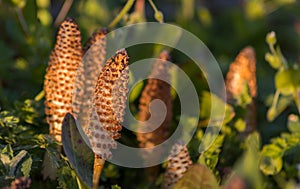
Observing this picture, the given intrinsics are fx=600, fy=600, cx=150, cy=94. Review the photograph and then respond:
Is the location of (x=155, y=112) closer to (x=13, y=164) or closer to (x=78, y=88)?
(x=78, y=88)

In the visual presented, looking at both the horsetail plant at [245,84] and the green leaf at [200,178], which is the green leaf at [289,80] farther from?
the green leaf at [200,178]

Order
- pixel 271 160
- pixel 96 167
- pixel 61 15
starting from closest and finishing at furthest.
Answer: pixel 96 167 → pixel 271 160 → pixel 61 15

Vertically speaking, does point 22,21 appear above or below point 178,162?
above

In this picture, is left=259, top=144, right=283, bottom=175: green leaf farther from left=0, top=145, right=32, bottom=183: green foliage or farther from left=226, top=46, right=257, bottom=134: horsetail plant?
left=0, top=145, right=32, bottom=183: green foliage

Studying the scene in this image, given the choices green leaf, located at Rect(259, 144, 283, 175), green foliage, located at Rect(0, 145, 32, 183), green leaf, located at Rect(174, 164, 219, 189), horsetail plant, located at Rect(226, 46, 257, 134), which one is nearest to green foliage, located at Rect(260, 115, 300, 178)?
green leaf, located at Rect(259, 144, 283, 175)

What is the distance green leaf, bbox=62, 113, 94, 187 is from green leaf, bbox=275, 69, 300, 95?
523 millimetres

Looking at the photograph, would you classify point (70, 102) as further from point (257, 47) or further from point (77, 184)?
point (257, 47)

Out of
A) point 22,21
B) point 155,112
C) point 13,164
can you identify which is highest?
point 22,21

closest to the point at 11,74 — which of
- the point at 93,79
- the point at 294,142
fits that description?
the point at 93,79

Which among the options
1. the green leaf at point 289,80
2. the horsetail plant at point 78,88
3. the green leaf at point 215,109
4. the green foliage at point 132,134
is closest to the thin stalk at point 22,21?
the green foliage at point 132,134

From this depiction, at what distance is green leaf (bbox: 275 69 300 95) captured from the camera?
128cm

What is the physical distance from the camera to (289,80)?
1288 mm

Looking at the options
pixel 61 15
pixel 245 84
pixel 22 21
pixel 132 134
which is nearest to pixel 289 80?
pixel 245 84

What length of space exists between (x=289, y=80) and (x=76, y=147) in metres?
0.55
